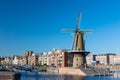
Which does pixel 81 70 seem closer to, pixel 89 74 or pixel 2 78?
pixel 89 74

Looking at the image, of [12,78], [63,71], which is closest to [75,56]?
[63,71]

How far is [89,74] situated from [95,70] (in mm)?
9103

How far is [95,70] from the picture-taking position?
563 ft

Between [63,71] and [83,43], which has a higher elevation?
[83,43]

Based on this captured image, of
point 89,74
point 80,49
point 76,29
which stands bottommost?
point 89,74

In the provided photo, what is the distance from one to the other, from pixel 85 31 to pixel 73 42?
837 centimetres

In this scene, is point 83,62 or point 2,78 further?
point 83,62

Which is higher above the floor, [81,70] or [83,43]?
[83,43]

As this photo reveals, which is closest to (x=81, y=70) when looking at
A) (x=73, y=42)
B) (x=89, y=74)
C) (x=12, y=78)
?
(x=89, y=74)

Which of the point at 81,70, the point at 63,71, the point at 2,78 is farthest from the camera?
the point at 63,71

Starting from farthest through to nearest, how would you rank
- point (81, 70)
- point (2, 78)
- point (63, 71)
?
point (63, 71), point (81, 70), point (2, 78)

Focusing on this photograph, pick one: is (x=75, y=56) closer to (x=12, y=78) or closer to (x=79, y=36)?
(x=79, y=36)

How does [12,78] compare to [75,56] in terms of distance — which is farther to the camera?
[75,56]

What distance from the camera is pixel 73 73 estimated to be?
168m
